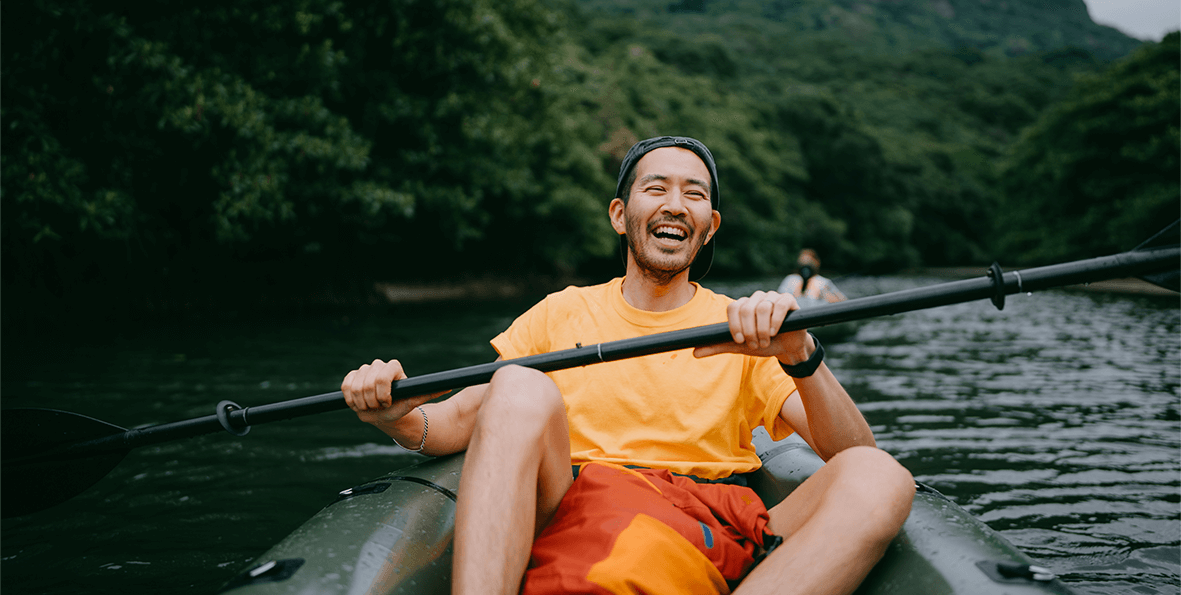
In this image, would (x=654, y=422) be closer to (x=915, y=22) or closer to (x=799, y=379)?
(x=799, y=379)

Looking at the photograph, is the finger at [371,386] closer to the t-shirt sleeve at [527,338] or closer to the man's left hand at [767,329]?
the t-shirt sleeve at [527,338]

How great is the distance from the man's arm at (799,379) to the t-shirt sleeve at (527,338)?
542mm

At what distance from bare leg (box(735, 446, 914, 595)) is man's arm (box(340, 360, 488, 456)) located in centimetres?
97

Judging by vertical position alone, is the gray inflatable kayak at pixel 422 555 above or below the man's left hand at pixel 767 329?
below

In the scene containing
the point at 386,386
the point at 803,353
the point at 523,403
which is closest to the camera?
the point at 523,403

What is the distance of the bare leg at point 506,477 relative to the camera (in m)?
1.38

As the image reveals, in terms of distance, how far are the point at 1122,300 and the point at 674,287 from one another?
17530 millimetres

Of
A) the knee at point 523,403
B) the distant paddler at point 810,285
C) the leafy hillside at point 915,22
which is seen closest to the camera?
the knee at point 523,403

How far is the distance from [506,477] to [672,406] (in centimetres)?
57

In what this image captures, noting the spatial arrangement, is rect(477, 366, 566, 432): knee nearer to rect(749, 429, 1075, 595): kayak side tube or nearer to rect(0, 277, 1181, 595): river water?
rect(749, 429, 1075, 595): kayak side tube

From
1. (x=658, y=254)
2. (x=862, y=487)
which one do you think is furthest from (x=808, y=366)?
(x=658, y=254)

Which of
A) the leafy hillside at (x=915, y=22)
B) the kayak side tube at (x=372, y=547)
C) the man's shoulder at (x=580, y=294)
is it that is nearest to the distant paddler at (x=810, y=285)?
the man's shoulder at (x=580, y=294)

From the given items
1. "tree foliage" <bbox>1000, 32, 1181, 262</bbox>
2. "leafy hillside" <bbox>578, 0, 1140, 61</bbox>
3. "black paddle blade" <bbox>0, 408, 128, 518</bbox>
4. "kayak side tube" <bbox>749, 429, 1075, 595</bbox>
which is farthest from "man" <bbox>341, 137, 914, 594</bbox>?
"leafy hillside" <bbox>578, 0, 1140, 61</bbox>

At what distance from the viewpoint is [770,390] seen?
1.90m
